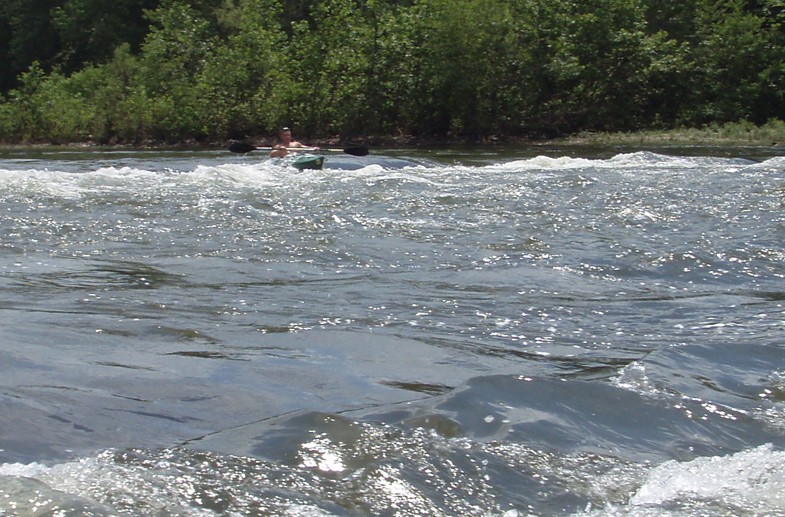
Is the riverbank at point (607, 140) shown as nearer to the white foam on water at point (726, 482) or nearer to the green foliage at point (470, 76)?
the green foliage at point (470, 76)

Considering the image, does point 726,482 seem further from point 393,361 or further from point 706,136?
point 706,136

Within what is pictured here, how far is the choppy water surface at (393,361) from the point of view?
383 cm

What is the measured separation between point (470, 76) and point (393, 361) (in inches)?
1002

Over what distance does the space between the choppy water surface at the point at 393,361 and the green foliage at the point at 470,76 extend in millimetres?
18739

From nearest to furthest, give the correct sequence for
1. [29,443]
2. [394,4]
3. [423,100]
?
1. [29,443]
2. [423,100]
3. [394,4]

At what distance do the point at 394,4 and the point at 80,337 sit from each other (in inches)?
1238

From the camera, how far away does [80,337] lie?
5.98 meters

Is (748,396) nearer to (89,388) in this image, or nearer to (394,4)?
(89,388)

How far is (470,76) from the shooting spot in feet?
99.7

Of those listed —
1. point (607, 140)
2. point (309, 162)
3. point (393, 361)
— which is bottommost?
point (393, 361)

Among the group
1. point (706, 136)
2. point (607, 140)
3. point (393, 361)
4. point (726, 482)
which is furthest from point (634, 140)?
point (726, 482)

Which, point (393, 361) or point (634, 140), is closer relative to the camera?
point (393, 361)

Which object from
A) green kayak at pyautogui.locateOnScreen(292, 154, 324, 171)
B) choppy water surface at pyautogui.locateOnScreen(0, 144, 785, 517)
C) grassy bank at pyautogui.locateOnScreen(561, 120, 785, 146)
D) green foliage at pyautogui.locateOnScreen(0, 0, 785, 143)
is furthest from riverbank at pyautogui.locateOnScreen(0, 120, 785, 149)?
choppy water surface at pyautogui.locateOnScreen(0, 144, 785, 517)

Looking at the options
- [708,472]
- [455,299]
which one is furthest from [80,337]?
[708,472]
